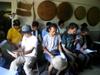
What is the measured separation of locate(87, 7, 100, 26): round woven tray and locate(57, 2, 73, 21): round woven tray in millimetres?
657

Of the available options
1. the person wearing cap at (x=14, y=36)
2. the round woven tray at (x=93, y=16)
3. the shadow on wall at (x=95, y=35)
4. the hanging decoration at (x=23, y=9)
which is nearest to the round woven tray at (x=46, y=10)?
the hanging decoration at (x=23, y=9)

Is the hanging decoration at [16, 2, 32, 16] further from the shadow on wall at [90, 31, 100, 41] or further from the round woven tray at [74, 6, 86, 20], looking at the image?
the shadow on wall at [90, 31, 100, 41]

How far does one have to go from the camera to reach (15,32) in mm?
3699

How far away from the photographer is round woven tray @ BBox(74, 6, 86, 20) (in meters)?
5.15

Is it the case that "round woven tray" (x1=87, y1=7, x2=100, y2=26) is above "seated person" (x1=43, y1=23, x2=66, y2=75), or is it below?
above

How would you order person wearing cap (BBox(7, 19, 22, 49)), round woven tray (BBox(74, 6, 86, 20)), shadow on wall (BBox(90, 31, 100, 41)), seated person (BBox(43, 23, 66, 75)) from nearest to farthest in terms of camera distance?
seated person (BBox(43, 23, 66, 75)), person wearing cap (BBox(7, 19, 22, 49)), round woven tray (BBox(74, 6, 86, 20)), shadow on wall (BBox(90, 31, 100, 41))

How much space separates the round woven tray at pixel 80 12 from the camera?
5.15 metres

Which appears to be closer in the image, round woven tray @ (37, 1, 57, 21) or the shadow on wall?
round woven tray @ (37, 1, 57, 21)

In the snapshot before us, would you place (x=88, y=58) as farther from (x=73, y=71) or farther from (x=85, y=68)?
(x=73, y=71)

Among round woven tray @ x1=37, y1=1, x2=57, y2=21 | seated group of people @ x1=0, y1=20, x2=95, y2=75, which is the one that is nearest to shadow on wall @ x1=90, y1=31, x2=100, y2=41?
round woven tray @ x1=37, y1=1, x2=57, y2=21

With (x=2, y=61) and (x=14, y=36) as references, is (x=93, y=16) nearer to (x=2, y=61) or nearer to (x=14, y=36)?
(x=14, y=36)

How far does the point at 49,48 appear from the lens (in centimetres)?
328

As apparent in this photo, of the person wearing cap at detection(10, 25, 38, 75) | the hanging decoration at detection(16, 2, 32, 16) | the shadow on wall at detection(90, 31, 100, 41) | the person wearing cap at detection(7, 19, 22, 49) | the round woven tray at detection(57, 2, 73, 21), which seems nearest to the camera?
the person wearing cap at detection(10, 25, 38, 75)

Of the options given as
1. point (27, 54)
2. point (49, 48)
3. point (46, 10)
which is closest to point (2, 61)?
point (27, 54)
